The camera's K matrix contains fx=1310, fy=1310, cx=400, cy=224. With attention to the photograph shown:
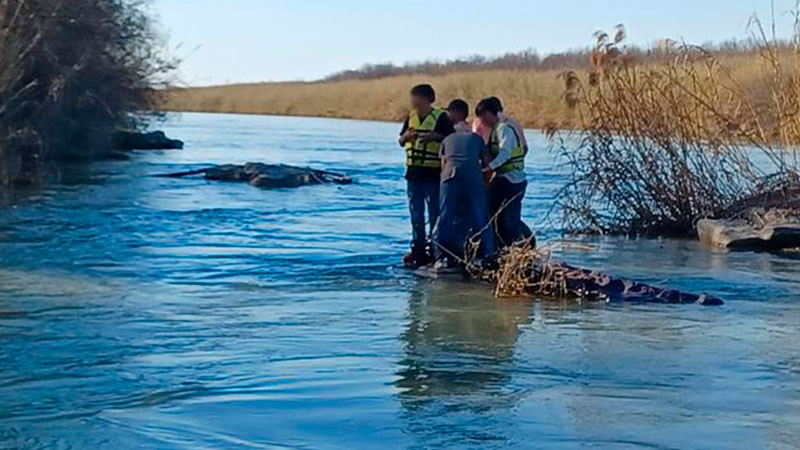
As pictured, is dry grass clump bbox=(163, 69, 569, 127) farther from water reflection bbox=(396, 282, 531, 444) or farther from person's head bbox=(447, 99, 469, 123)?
water reflection bbox=(396, 282, 531, 444)

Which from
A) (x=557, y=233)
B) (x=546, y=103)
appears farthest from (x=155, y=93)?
(x=557, y=233)

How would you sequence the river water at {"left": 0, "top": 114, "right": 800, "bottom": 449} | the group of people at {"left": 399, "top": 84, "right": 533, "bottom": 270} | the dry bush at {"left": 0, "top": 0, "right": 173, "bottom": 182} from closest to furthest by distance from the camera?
1. the river water at {"left": 0, "top": 114, "right": 800, "bottom": 449}
2. the group of people at {"left": 399, "top": 84, "right": 533, "bottom": 270}
3. the dry bush at {"left": 0, "top": 0, "right": 173, "bottom": 182}

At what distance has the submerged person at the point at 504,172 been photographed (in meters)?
12.8

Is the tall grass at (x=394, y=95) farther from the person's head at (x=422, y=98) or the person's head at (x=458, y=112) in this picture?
the person's head at (x=422, y=98)

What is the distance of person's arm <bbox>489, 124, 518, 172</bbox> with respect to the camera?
12.7m

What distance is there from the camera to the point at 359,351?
29.6 ft

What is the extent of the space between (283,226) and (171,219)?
1927 mm

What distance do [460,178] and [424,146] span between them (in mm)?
768

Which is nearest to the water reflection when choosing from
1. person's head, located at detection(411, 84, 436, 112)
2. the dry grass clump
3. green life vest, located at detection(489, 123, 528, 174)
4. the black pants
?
the black pants

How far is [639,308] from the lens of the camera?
11.2 metres

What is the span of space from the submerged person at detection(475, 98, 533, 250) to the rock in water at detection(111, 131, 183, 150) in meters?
30.4

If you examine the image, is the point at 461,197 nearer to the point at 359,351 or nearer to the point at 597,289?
the point at 597,289

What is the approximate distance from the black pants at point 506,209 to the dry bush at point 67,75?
483 inches

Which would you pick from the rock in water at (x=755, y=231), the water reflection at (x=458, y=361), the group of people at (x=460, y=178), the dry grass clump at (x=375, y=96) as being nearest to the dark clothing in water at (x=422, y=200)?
the group of people at (x=460, y=178)
